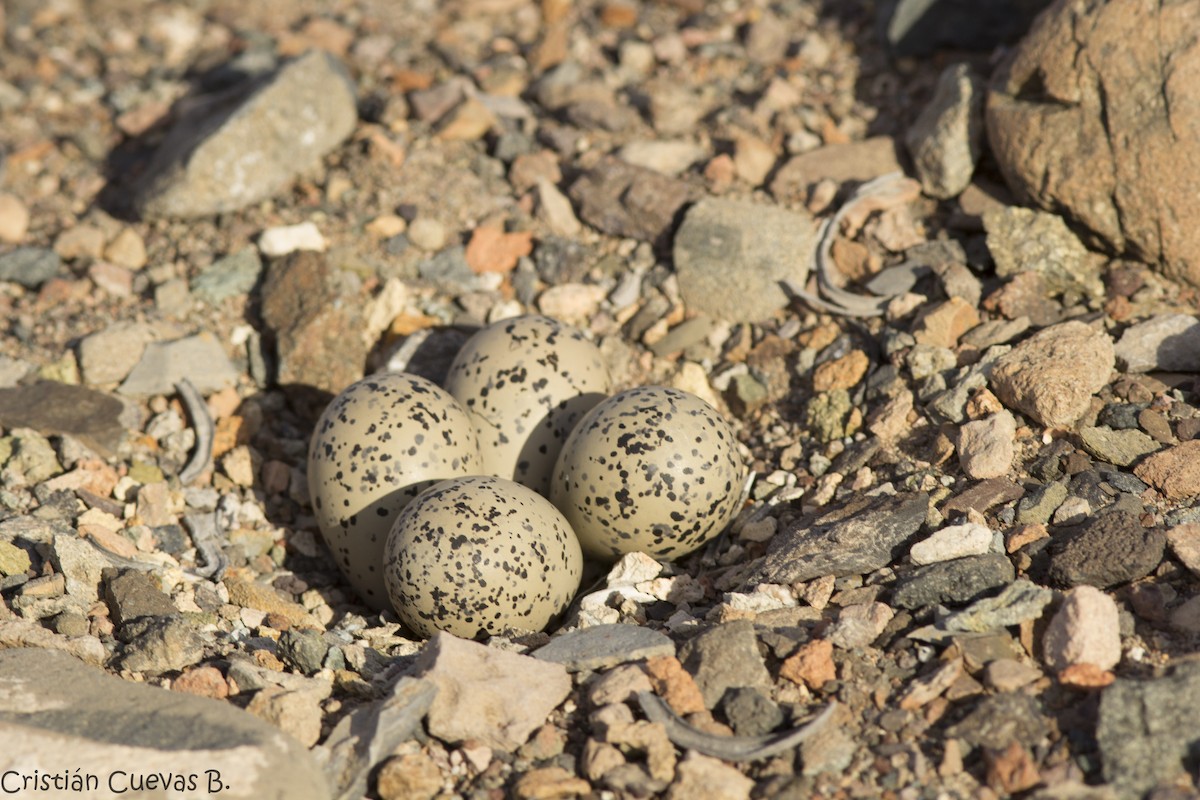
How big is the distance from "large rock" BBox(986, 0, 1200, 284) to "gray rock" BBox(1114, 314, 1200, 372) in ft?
1.21

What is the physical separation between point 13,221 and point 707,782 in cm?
479

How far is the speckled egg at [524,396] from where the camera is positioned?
15.1 feet

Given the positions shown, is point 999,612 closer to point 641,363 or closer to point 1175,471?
point 1175,471

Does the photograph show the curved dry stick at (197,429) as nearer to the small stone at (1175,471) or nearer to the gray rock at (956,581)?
the gray rock at (956,581)

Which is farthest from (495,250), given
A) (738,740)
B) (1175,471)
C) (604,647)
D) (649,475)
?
(1175,471)

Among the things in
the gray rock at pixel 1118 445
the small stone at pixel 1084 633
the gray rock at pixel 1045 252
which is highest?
the gray rock at pixel 1045 252

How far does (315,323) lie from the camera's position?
5305mm

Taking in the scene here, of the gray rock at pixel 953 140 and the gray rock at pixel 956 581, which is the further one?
the gray rock at pixel 953 140

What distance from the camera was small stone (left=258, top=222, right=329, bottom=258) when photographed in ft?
18.6

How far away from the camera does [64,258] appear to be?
579 centimetres

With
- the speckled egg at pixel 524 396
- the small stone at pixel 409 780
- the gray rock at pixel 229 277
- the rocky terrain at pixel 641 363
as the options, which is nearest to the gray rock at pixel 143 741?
the rocky terrain at pixel 641 363

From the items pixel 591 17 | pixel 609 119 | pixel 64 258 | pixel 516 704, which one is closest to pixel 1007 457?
pixel 516 704

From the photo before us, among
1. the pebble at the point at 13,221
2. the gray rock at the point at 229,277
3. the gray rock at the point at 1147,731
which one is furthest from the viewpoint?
the pebble at the point at 13,221

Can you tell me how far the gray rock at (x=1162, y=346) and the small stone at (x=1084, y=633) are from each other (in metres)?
1.38
